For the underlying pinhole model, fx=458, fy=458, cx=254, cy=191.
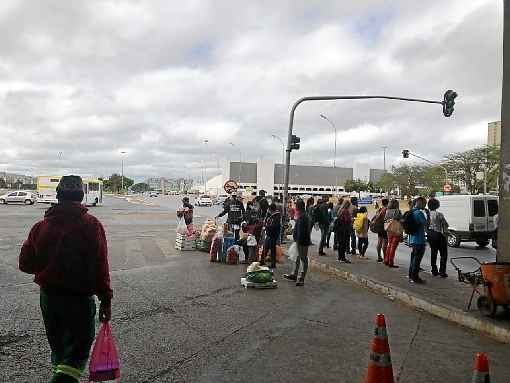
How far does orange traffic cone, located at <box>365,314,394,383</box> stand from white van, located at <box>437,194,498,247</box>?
15.2 metres

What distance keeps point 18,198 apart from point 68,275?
53.4 metres

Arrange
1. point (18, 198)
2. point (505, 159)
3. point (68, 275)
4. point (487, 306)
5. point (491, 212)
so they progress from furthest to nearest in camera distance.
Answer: point (18, 198) < point (491, 212) < point (505, 159) < point (487, 306) < point (68, 275)

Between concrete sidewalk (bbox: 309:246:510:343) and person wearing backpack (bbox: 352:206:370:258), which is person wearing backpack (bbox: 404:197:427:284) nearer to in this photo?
concrete sidewalk (bbox: 309:246:510:343)

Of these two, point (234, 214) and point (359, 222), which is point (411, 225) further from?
point (234, 214)

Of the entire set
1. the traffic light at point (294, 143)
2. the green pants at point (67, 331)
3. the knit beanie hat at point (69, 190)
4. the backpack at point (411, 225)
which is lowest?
the green pants at point (67, 331)

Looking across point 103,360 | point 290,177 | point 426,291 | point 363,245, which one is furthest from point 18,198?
point 290,177

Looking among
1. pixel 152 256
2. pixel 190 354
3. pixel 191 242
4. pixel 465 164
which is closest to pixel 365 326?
pixel 190 354

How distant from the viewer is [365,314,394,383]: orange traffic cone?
3916 millimetres

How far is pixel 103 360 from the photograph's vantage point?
3357 millimetres

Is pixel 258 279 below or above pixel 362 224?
below

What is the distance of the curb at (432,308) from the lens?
6119 mm

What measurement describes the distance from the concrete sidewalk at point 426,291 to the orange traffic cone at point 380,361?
2888mm

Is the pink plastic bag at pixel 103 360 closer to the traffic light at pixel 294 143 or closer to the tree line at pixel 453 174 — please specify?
the traffic light at pixel 294 143

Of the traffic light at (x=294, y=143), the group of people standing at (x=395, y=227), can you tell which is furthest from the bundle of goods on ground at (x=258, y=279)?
the traffic light at (x=294, y=143)
